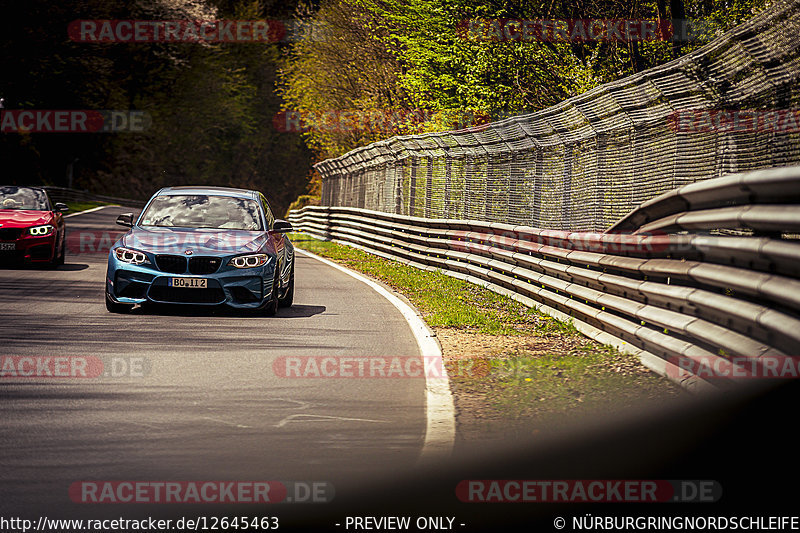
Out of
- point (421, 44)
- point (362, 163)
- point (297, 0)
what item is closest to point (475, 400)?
point (362, 163)

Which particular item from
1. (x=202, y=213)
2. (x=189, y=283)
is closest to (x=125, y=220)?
(x=202, y=213)

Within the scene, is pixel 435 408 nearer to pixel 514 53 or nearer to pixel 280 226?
pixel 280 226

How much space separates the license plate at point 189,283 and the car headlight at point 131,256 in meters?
0.40

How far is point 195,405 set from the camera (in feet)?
23.2

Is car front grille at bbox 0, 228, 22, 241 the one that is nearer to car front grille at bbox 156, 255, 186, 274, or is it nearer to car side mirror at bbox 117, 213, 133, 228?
car side mirror at bbox 117, 213, 133, 228

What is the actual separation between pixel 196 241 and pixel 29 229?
264 inches

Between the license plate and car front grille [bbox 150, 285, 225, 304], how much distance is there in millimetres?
40

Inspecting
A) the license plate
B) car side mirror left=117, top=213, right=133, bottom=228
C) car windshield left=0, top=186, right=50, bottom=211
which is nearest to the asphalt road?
the license plate

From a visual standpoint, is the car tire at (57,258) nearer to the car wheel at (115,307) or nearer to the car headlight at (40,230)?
the car headlight at (40,230)

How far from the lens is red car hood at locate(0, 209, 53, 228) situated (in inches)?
702

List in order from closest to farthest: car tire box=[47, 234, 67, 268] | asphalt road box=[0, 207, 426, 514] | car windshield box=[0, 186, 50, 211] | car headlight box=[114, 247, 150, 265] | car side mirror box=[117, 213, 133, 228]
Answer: asphalt road box=[0, 207, 426, 514], car headlight box=[114, 247, 150, 265], car side mirror box=[117, 213, 133, 228], car tire box=[47, 234, 67, 268], car windshield box=[0, 186, 50, 211]

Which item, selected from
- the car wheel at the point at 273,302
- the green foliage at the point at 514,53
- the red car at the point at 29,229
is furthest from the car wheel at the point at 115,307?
the green foliage at the point at 514,53

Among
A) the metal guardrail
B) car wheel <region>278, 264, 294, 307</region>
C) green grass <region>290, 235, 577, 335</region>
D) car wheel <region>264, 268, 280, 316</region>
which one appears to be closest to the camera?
green grass <region>290, 235, 577, 335</region>

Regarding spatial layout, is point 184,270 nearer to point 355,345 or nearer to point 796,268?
point 355,345
